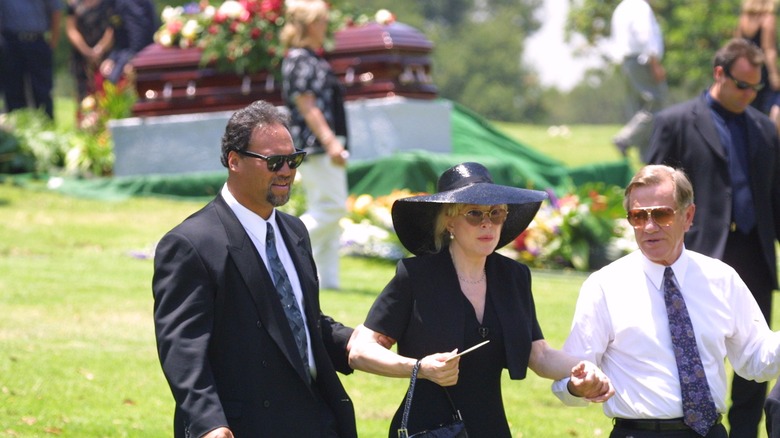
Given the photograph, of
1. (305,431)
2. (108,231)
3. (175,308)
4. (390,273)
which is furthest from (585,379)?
(108,231)

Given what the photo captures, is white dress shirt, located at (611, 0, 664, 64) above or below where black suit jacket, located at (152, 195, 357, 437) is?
below

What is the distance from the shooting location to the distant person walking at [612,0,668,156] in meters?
13.0

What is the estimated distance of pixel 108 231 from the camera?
12.6 metres

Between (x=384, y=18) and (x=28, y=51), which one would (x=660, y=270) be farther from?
(x=28, y=51)

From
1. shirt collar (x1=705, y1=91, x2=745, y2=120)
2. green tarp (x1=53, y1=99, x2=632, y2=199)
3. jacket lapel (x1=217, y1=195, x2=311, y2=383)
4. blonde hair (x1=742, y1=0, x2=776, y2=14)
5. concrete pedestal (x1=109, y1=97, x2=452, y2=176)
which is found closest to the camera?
jacket lapel (x1=217, y1=195, x2=311, y2=383)

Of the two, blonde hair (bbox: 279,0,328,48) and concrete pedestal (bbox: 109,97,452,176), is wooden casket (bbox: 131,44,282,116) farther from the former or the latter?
blonde hair (bbox: 279,0,328,48)

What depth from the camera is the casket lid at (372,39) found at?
14164 mm

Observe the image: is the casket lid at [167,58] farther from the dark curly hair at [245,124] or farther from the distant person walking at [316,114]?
the dark curly hair at [245,124]

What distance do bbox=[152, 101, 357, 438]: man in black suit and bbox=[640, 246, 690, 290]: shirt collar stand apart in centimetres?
112

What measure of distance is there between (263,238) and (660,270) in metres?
1.37

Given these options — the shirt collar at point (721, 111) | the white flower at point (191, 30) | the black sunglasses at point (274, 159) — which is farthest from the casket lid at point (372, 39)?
the black sunglasses at point (274, 159)

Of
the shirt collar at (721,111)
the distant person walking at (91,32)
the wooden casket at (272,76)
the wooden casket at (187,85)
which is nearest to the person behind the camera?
the shirt collar at (721,111)

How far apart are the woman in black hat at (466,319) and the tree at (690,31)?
1467 inches

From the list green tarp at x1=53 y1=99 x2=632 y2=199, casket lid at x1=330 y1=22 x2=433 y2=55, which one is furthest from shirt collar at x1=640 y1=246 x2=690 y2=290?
casket lid at x1=330 y1=22 x2=433 y2=55
